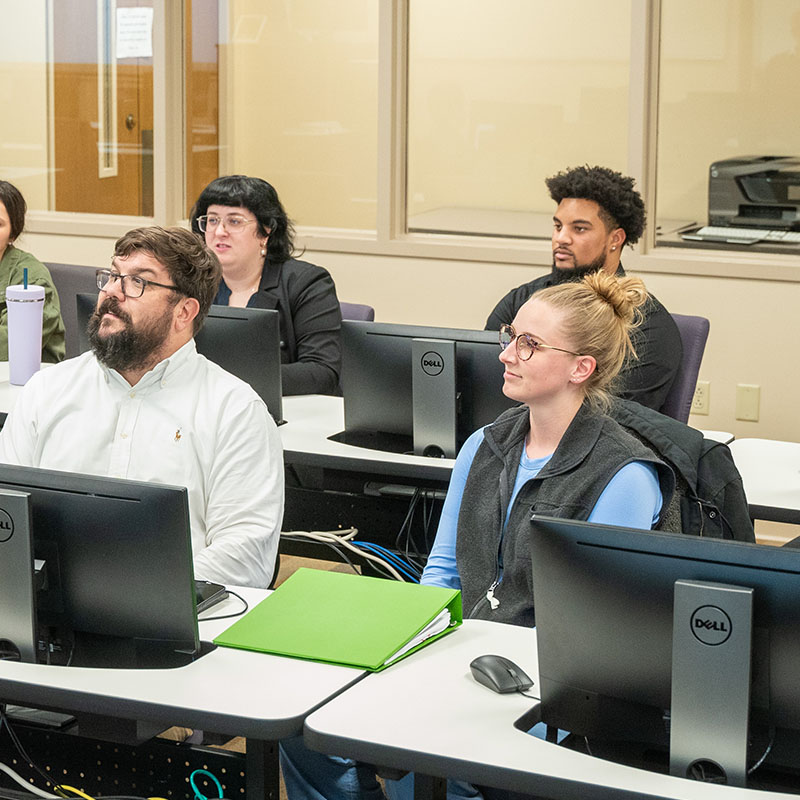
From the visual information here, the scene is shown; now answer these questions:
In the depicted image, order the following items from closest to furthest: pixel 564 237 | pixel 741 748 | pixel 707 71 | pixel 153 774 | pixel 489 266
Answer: pixel 741 748
pixel 153 774
pixel 564 237
pixel 707 71
pixel 489 266

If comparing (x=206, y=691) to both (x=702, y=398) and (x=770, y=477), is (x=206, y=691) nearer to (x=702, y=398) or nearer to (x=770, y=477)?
(x=770, y=477)

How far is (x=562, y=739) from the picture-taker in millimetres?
1759

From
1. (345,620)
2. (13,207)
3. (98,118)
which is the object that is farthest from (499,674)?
(98,118)

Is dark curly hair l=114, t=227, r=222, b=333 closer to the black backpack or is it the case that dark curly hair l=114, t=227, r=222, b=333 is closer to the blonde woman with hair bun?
the blonde woman with hair bun

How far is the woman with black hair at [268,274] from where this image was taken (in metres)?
3.95

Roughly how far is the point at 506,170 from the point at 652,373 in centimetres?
191

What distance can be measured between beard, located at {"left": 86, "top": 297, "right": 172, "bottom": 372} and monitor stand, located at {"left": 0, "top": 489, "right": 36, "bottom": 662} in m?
0.69

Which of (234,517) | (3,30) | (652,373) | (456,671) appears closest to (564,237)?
(652,373)

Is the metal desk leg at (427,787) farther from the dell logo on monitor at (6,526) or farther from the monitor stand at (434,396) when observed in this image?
the monitor stand at (434,396)

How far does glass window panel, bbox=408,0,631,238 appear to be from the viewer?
4953 millimetres

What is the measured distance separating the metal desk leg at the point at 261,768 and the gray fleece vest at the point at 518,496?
1.69 ft

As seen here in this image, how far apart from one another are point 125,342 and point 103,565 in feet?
2.45

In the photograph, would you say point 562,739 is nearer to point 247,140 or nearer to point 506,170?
point 506,170

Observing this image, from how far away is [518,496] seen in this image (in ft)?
7.48
